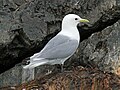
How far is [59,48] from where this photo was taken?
14.5ft

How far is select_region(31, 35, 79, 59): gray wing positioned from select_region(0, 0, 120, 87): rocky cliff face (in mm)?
322

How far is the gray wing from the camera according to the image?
430 cm

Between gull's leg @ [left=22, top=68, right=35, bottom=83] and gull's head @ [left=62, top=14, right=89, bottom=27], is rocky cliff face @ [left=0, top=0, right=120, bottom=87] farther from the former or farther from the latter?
gull's head @ [left=62, top=14, right=89, bottom=27]

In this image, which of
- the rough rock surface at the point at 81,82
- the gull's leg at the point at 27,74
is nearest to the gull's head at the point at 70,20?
the gull's leg at the point at 27,74

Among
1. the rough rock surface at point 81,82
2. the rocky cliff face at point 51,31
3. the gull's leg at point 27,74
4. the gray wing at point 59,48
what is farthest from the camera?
the gull's leg at point 27,74

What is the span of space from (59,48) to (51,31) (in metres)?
0.58

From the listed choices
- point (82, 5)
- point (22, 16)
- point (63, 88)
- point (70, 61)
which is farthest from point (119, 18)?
point (63, 88)

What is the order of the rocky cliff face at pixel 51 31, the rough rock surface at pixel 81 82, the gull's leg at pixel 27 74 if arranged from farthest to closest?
the gull's leg at pixel 27 74
the rocky cliff face at pixel 51 31
the rough rock surface at pixel 81 82

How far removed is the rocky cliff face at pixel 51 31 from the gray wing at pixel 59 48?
32 cm

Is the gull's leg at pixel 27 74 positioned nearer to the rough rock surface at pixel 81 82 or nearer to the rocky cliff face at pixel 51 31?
the rocky cliff face at pixel 51 31

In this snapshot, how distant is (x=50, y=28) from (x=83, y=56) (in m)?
0.57

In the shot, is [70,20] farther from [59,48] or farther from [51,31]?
[59,48]

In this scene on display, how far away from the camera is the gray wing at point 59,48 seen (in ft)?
14.1

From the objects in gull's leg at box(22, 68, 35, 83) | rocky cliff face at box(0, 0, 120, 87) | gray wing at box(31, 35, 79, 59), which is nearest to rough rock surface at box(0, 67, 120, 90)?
gray wing at box(31, 35, 79, 59)
